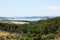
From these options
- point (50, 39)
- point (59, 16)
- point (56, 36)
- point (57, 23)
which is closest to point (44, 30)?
point (57, 23)

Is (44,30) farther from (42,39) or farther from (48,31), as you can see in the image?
(42,39)

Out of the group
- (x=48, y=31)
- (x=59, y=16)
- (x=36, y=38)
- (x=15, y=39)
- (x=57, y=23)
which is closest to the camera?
(x=36, y=38)

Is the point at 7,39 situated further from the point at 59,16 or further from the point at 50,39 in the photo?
the point at 59,16

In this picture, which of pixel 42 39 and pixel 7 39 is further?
pixel 7 39

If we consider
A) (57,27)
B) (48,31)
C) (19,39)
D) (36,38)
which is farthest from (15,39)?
(57,27)

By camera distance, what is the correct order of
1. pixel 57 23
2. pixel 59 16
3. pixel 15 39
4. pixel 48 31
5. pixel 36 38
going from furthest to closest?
→ pixel 59 16 → pixel 57 23 → pixel 48 31 → pixel 15 39 → pixel 36 38

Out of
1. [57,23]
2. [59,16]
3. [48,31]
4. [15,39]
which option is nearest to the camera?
[15,39]

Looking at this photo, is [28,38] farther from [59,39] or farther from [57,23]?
[57,23]

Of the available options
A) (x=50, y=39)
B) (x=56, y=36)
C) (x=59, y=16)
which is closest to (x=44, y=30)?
(x=56, y=36)

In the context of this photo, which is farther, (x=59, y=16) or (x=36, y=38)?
(x=59, y=16)
